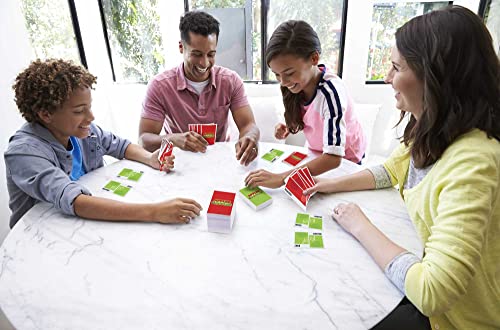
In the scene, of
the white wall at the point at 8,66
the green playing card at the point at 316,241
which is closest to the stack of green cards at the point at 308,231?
the green playing card at the point at 316,241

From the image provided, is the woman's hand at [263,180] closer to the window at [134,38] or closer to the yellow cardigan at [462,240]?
the yellow cardigan at [462,240]

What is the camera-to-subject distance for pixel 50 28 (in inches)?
111

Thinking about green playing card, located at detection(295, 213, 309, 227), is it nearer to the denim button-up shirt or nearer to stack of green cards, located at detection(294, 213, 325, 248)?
stack of green cards, located at detection(294, 213, 325, 248)

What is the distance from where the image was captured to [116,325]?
80 centimetres

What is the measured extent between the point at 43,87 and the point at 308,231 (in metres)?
1.14

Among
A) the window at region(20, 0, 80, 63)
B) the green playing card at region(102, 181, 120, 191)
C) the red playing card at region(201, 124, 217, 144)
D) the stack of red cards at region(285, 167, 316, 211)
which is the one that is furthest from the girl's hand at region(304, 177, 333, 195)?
the window at region(20, 0, 80, 63)

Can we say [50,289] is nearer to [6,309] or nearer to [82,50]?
[6,309]

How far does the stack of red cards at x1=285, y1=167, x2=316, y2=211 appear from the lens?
1.25 meters

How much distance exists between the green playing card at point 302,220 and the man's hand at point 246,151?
1.53ft

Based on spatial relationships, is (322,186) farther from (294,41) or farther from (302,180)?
(294,41)

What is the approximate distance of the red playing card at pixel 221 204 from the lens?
1.08m

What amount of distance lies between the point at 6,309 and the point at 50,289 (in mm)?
101

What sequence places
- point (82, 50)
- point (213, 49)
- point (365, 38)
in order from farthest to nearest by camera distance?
point (82, 50)
point (365, 38)
point (213, 49)

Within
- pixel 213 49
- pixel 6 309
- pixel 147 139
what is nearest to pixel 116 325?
pixel 6 309
